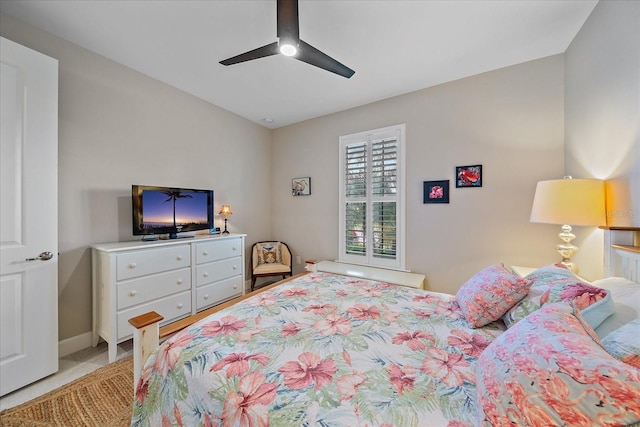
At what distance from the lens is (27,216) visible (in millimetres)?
1689

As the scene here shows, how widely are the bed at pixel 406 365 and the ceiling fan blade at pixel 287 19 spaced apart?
1.71m

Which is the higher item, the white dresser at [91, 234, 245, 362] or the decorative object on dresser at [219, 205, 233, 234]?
the decorative object on dresser at [219, 205, 233, 234]

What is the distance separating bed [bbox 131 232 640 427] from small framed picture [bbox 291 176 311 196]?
2499 mm

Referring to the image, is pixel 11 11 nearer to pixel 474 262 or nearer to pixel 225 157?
pixel 225 157

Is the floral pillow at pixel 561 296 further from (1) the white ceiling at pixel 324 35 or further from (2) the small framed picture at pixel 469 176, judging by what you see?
(1) the white ceiling at pixel 324 35

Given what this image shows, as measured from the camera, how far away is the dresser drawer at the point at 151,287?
206 cm

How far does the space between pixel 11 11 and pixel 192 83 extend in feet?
4.22

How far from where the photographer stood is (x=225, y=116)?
3449 mm

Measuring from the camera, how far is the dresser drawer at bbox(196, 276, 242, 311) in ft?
8.79

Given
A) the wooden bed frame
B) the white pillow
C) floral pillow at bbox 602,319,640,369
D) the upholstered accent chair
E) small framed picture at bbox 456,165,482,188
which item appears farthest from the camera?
the upholstered accent chair

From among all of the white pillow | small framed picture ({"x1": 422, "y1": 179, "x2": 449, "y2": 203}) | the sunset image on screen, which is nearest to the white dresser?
the sunset image on screen

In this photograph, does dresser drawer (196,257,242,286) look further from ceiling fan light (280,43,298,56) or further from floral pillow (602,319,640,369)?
floral pillow (602,319,640,369)

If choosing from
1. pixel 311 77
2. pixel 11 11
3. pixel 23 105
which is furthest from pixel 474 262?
pixel 11 11

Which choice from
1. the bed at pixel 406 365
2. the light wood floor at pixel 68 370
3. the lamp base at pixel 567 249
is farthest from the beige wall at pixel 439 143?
the bed at pixel 406 365
